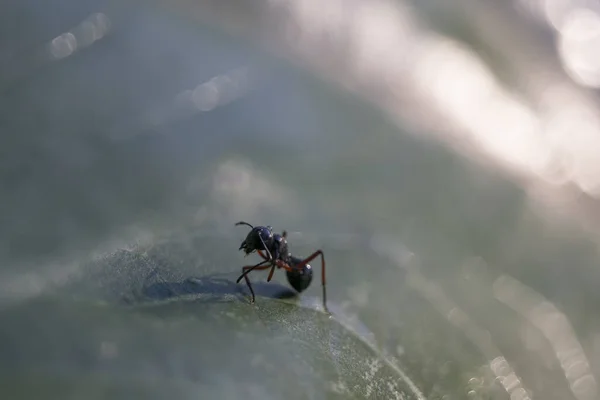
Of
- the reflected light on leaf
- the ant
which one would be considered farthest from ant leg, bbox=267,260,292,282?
the reflected light on leaf

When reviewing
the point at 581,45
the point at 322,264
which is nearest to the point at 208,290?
the point at 322,264

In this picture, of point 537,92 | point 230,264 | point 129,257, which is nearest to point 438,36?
point 537,92

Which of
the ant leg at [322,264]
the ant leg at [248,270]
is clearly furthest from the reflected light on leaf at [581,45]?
the ant leg at [248,270]

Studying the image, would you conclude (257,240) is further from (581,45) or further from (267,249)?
(581,45)

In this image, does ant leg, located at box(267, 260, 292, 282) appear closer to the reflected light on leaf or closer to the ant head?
the ant head

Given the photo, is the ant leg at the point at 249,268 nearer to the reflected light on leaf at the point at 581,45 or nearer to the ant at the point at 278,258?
the ant at the point at 278,258

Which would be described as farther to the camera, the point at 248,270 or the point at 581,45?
the point at 581,45

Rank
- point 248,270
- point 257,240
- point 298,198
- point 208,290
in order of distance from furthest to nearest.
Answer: point 298,198 < point 257,240 < point 248,270 < point 208,290
